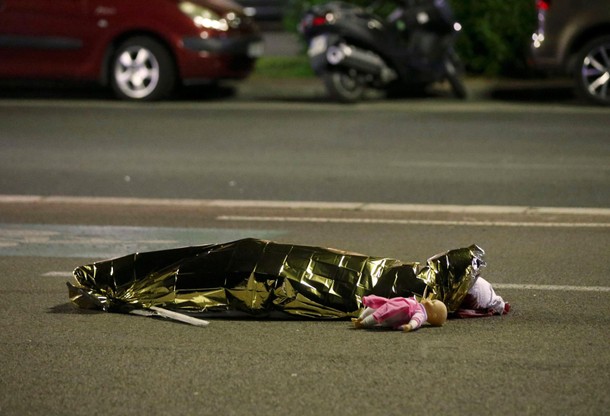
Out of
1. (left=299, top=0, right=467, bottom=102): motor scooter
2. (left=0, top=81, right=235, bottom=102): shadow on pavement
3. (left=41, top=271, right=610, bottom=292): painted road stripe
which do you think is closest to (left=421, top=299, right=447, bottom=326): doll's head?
(left=41, top=271, right=610, bottom=292): painted road stripe

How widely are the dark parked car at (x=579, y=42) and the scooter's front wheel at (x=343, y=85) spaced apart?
2096mm

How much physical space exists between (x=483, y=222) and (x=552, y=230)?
500mm

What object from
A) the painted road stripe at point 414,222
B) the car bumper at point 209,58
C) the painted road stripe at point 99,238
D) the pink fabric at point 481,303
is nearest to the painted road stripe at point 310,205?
the painted road stripe at point 414,222

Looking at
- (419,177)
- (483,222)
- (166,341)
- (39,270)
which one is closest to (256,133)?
(419,177)

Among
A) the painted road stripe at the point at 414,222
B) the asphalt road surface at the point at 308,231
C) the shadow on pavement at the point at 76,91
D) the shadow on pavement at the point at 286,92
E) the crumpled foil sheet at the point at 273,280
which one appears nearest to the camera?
the asphalt road surface at the point at 308,231

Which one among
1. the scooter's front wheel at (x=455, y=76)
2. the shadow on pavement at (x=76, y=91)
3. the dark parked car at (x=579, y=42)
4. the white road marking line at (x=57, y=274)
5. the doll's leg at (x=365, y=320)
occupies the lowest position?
the shadow on pavement at (x=76, y=91)

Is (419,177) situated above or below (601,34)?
below

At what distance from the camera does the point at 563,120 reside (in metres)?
14.1

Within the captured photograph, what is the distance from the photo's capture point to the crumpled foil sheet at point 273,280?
5980 mm

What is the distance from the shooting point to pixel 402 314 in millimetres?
5820

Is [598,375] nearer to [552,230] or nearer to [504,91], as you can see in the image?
[552,230]

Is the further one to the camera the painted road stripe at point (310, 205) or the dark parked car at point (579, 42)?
the dark parked car at point (579, 42)

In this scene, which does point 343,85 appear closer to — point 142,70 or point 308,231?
point 142,70

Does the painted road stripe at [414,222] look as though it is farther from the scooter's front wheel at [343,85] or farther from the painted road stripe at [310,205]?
the scooter's front wheel at [343,85]
